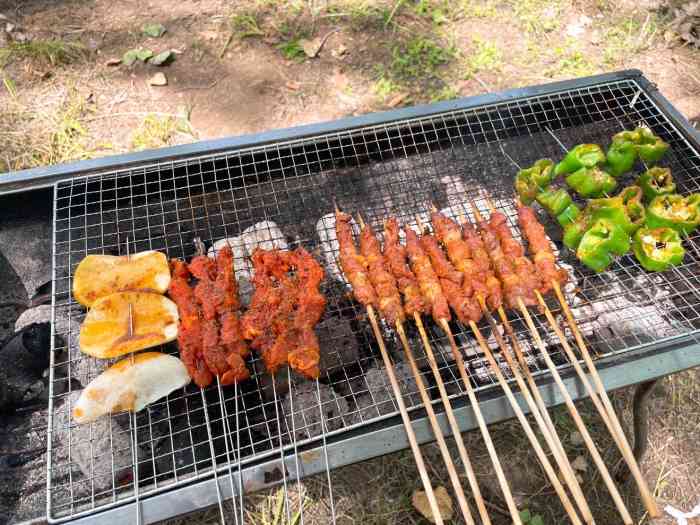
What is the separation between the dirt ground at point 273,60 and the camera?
5.54m

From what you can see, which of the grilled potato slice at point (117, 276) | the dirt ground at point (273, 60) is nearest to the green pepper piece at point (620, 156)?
the dirt ground at point (273, 60)

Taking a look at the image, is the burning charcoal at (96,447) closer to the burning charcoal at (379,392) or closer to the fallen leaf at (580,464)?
the burning charcoal at (379,392)

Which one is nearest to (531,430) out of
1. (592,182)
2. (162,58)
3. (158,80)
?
(592,182)

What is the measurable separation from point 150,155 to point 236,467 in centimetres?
243

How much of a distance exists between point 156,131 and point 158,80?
35.9 inches

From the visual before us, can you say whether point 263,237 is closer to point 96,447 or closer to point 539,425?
point 96,447

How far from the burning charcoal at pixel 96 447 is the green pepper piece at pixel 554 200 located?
3.53 metres

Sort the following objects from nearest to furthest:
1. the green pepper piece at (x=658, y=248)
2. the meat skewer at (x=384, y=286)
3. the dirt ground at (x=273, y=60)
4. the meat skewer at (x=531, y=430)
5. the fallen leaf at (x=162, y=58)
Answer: the meat skewer at (x=531, y=430) → the meat skewer at (x=384, y=286) → the green pepper piece at (x=658, y=248) → the dirt ground at (x=273, y=60) → the fallen leaf at (x=162, y=58)

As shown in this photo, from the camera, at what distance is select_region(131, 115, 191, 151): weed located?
5324 millimetres

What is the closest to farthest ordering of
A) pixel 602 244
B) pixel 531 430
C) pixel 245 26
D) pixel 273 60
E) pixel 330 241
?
1. pixel 531 430
2. pixel 602 244
3. pixel 330 241
4. pixel 273 60
5. pixel 245 26

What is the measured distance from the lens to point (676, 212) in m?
3.72

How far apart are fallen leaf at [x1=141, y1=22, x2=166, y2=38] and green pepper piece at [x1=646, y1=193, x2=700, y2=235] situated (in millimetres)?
6187

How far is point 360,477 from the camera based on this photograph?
3.72 meters

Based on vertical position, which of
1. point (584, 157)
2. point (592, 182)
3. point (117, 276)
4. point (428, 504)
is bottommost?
point (428, 504)
